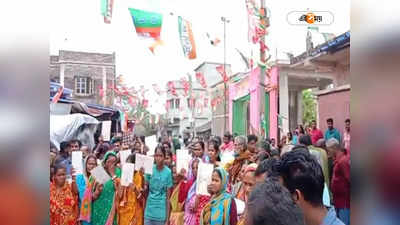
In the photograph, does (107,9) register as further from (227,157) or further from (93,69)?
(227,157)

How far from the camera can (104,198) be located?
248 centimetres

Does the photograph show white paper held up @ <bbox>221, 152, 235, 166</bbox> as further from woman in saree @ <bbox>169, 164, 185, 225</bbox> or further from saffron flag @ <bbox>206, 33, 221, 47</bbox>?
saffron flag @ <bbox>206, 33, 221, 47</bbox>

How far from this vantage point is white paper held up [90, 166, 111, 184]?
2.44m

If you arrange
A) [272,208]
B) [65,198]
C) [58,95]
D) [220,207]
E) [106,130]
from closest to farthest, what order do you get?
[272,208] < [58,95] < [220,207] < [65,198] < [106,130]

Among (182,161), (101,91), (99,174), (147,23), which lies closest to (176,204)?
(182,161)

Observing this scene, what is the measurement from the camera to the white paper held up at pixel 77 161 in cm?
227

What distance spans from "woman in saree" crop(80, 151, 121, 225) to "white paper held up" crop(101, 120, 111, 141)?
0.11 metres

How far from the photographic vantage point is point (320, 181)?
1.08 metres

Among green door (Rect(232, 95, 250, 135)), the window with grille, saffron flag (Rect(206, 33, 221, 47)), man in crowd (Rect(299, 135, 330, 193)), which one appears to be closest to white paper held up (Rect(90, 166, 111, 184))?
the window with grille

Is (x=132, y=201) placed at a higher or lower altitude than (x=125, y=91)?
lower

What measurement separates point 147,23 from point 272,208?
1560 millimetres

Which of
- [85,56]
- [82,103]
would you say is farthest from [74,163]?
[85,56]

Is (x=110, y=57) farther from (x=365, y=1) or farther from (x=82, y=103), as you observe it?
(x=365, y=1)

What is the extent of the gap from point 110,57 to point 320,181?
1491 mm
